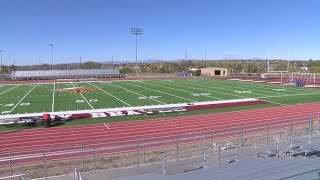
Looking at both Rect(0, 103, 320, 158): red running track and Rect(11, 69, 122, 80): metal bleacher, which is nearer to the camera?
Rect(0, 103, 320, 158): red running track

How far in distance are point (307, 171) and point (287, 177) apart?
87cm

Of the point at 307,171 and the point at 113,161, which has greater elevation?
the point at 307,171

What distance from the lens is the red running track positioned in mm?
16078

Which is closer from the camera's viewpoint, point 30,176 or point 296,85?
point 30,176

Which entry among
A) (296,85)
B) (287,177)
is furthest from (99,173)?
(296,85)

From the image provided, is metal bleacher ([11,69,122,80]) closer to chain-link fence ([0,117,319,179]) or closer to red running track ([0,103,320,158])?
red running track ([0,103,320,158])

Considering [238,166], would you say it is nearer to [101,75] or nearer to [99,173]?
[99,173]

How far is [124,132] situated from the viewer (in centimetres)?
1884

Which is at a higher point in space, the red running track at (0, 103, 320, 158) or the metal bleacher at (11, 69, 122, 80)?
the metal bleacher at (11, 69, 122, 80)

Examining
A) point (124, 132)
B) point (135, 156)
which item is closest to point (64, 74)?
point (124, 132)

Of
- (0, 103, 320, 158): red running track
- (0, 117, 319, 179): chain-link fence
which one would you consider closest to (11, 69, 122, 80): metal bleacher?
(0, 103, 320, 158): red running track

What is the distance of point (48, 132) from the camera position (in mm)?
18953

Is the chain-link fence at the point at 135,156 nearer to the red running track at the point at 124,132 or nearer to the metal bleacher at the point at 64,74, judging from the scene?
the red running track at the point at 124,132

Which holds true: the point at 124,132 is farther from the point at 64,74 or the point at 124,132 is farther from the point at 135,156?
the point at 64,74
